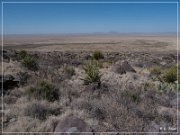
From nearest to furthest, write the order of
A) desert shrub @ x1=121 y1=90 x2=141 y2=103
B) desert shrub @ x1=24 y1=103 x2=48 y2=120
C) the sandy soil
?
desert shrub @ x1=24 y1=103 x2=48 y2=120 → desert shrub @ x1=121 y1=90 x2=141 y2=103 → the sandy soil

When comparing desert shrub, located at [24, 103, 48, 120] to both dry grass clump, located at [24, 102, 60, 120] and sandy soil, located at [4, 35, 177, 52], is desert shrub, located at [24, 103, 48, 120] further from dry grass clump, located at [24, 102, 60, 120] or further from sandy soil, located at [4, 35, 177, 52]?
sandy soil, located at [4, 35, 177, 52]

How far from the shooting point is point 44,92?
7746 mm

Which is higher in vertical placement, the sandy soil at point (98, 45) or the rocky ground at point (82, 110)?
the sandy soil at point (98, 45)

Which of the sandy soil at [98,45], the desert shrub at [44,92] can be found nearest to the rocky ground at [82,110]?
the desert shrub at [44,92]

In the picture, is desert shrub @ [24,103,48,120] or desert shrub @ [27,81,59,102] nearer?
desert shrub @ [24,103,48,120]

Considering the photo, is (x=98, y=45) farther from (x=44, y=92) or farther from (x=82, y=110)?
(x=82, y=110)

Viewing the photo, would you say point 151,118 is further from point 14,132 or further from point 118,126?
point 14,132

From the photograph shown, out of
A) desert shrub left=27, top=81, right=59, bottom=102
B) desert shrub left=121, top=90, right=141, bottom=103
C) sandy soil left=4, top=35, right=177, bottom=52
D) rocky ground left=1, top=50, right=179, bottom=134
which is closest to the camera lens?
rocky ground left=1, top=50, right=179, bottom=134

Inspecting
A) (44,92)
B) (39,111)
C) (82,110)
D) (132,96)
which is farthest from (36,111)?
(132,96)

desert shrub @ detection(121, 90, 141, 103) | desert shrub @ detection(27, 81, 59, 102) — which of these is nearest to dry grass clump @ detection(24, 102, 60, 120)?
desert shrub @ detection(27, 81, 59, 102)

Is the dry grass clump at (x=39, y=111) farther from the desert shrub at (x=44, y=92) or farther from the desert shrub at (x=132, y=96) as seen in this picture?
the desert shrub at (x=132, y=96)

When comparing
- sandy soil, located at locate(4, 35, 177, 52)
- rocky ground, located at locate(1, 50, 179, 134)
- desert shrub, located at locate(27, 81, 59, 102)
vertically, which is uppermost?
sandy soil, located at locate(4, 35, 177, 52)

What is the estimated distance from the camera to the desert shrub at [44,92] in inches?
298

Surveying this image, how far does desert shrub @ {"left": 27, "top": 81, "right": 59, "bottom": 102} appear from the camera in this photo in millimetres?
7580
